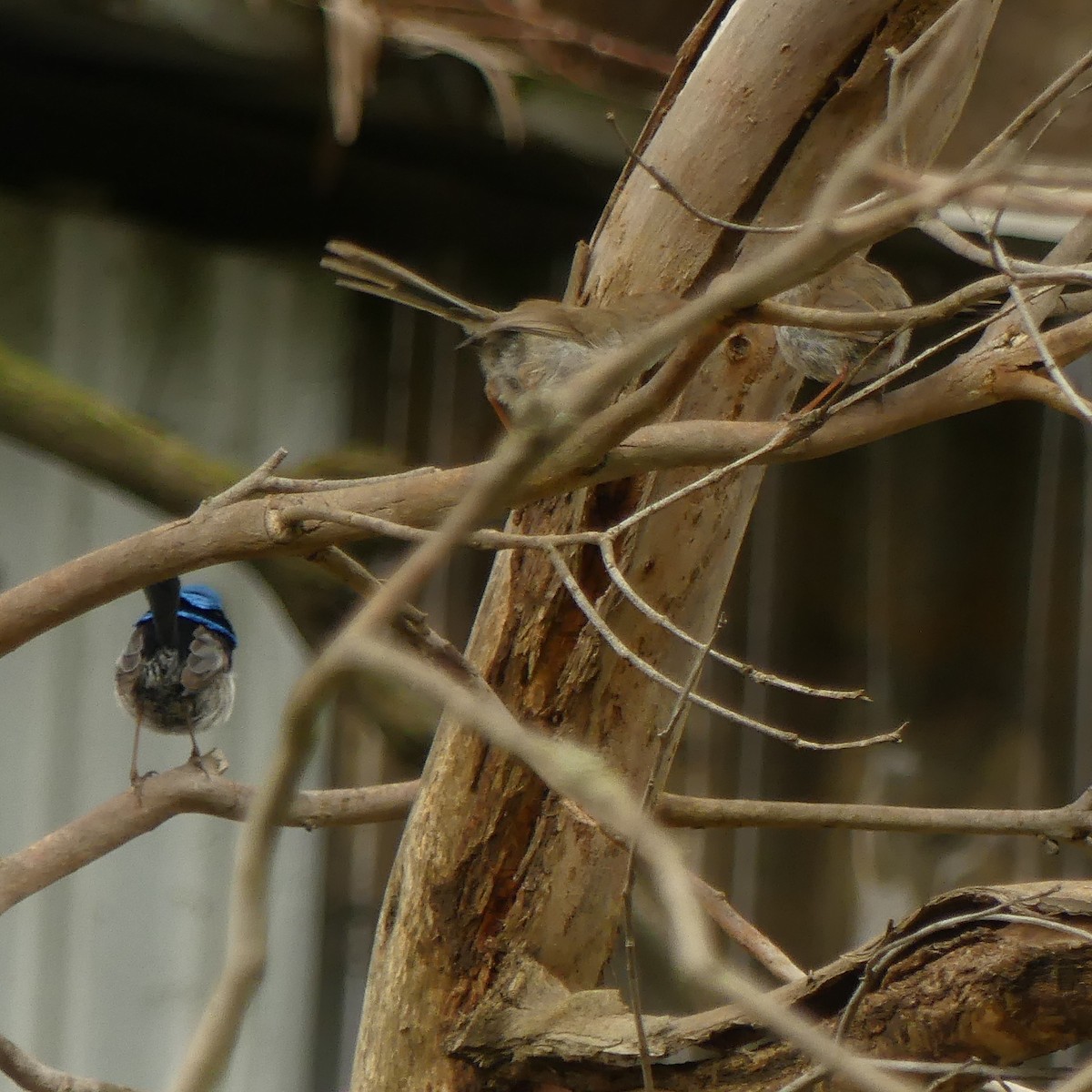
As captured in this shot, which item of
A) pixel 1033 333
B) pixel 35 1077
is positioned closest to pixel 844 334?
pixel 1033 333

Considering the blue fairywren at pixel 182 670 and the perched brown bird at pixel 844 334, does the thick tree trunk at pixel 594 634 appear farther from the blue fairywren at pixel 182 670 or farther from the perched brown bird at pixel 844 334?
the blue fairywren at pixel 182 670

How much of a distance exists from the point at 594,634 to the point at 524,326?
0.64 metres

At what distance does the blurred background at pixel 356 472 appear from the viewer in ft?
13.0

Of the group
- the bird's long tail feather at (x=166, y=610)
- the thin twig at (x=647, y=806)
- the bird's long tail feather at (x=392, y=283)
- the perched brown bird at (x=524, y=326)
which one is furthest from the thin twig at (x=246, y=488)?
the bird's long tail feather at (x=166, y=610)

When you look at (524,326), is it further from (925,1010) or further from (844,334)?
(925,1010)

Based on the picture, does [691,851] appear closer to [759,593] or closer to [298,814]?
[759,593]

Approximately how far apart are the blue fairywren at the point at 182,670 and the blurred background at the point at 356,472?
0.96 ft

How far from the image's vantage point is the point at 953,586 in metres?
5.16

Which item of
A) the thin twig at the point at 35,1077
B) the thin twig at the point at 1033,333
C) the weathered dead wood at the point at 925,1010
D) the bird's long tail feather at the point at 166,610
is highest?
the thin twig at the point at 1033,333

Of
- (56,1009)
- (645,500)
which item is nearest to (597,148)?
(645,500)

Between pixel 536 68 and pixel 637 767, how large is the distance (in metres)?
2.02

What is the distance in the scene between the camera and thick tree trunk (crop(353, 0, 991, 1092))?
2.41 m

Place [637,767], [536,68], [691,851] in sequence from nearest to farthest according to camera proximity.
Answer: [637,767]
[536,68]
[691,851]

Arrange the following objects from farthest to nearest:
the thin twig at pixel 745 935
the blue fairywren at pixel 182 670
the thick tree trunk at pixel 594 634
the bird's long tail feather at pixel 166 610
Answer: the blue fairywren at pixel 182 670, the bird's long tail feather at pixel 166 610, the thin twig at pixel 745 935, the thick tree trunk at pixel 594 634
